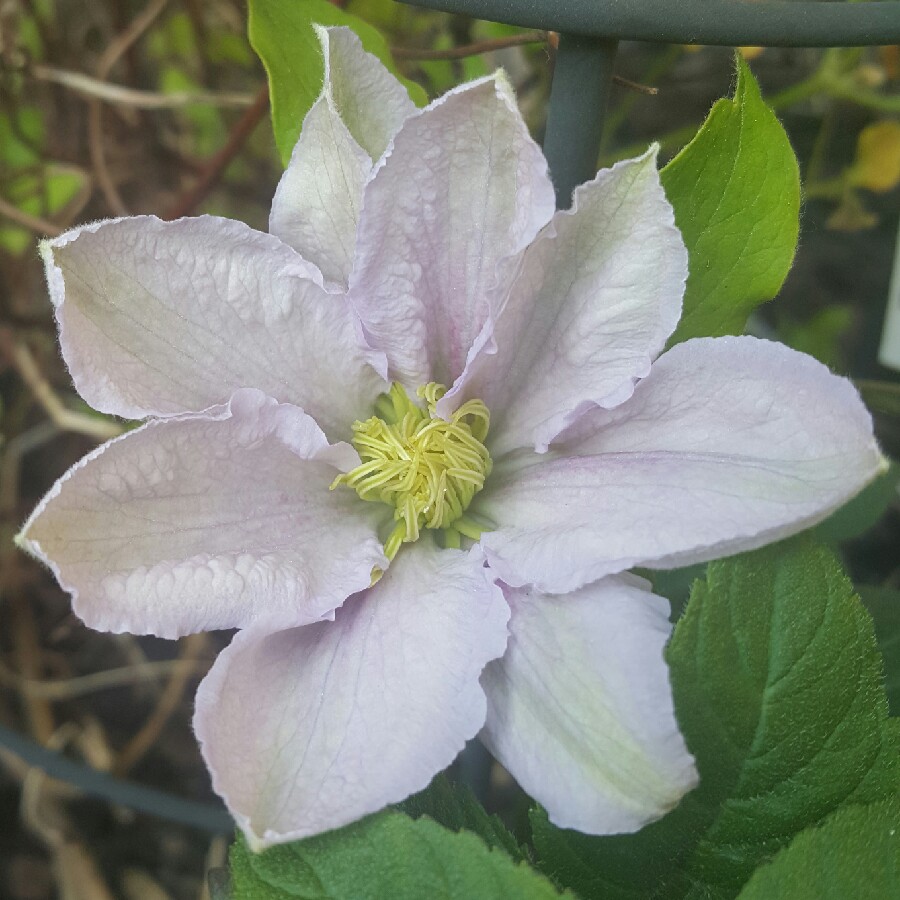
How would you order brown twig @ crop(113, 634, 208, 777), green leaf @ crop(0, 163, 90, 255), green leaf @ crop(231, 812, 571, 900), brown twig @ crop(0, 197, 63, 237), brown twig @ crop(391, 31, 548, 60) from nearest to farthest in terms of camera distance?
green leaf @ crop(231, 812, 571, 900) < brown twig @ crop(391, 31, 548, 60) < brown twig @ crop(0, 197, 63, 237) < green leaf @ crop(0, 163, 90, 255) < brown twig @ crop(113, 634, 208, 777)

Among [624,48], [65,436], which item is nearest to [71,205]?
[65,436]

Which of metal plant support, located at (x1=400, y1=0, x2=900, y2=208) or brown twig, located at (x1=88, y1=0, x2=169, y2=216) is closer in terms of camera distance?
metal plant support, located at (x1=400, y1=0, x2=900, y2=208)

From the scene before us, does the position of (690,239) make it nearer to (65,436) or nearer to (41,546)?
(41,546)

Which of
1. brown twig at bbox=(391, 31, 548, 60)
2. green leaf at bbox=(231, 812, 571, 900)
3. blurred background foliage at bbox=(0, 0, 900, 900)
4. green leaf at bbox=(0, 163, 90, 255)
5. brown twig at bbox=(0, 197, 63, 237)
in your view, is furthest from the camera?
green leaf at bbox=(0, 163, 90, 255)

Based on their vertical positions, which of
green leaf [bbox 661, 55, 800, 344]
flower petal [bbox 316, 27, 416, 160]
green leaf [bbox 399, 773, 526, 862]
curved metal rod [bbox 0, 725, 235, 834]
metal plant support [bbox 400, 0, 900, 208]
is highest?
metal plant support [bbox 400, 0, 900, 208]

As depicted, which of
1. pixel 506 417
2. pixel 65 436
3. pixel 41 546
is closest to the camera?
pixel 41 546

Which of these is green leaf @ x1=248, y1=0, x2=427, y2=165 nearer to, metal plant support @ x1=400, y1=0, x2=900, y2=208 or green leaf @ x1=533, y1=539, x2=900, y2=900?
metal plant support @ x1=400, y1=0, x2=900, y2=208

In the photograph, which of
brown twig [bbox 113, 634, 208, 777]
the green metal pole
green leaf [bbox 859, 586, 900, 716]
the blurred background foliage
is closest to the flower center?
the green metal pole
